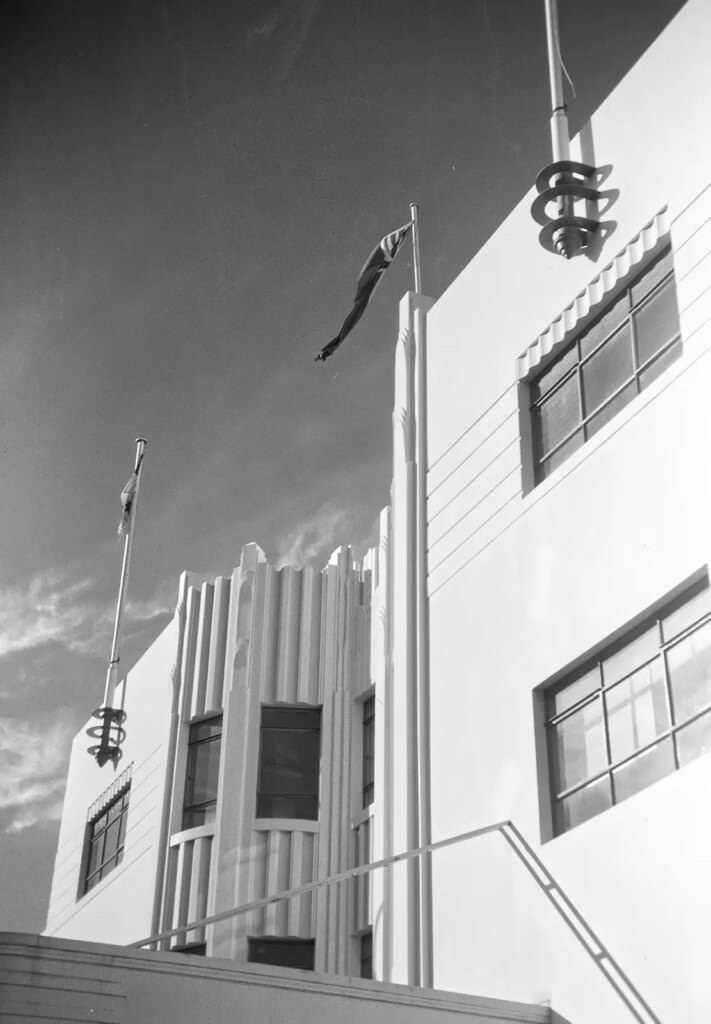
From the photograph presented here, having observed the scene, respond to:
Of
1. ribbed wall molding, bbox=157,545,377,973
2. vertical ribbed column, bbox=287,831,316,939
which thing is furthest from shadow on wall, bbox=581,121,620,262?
vertical ribbed column, bbox=287,831,316,939

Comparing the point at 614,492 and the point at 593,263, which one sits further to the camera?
the point at 593,263

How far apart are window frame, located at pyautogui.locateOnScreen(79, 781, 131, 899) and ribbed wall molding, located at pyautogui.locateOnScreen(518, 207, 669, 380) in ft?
37.8

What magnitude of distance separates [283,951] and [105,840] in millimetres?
6660

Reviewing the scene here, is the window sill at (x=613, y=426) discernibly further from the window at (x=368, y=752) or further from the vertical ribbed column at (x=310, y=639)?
the vertical ribbed column at (x=310, y=639)

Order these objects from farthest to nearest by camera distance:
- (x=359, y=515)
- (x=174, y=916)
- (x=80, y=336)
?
(x=359, y=515)
(x=80, y=336)
(x=174, y=916)

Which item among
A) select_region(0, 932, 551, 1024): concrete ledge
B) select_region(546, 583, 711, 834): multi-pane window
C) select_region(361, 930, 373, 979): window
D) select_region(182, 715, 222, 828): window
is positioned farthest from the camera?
select_region(182, 715, 222, 828): window

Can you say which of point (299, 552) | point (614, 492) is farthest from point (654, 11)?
point (299, 552)

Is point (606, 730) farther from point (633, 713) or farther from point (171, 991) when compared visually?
point (171, 991)

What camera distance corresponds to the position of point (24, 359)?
18344mm

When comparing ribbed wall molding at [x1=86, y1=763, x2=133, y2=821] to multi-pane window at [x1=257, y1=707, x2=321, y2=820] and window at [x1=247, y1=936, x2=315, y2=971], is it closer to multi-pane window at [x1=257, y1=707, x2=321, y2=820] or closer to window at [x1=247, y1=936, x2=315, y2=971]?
multi-pane window at [x1=257, y1=707, x2=321, y2=820]

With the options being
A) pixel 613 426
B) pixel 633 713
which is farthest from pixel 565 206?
pixel 633 713

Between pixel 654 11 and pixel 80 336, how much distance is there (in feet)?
48.0

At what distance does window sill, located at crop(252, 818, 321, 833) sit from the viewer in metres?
17.1

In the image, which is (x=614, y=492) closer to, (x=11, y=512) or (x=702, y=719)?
(x=702, y=719)
